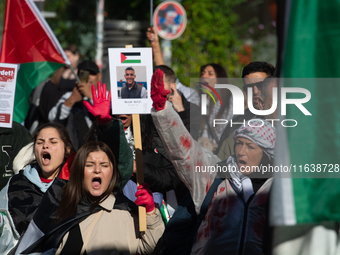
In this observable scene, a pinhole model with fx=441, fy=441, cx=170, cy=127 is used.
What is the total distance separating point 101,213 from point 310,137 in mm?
1524

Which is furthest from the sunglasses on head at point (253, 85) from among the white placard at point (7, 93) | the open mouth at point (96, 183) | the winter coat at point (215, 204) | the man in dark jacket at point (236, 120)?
the white placard at point (7, 93)

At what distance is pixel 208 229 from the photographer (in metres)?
2.56

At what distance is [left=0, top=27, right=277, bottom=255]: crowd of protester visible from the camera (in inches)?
99.2

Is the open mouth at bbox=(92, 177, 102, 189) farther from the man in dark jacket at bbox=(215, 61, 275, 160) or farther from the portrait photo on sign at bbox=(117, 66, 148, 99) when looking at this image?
the man in dark jacket at bbox=(215, 61, 275, 160)

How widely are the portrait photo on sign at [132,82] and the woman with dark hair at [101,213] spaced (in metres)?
0.41

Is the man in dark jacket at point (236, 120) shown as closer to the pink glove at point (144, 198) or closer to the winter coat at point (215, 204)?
the winter coat at point (215, 204)

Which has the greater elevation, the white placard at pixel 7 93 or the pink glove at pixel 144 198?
the white placard at pixel 7 93

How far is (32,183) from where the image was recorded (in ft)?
10.8

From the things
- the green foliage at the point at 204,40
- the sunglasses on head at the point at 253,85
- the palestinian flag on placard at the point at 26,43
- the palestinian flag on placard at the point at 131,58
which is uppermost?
the green foliage at the point at 204,40

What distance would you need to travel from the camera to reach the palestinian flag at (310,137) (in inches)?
77.4

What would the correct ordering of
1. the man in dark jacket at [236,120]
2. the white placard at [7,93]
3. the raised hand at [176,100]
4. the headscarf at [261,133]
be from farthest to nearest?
1. the raised hand at [176,100]
2. the white placard at [7,93]
3. the man in dark jacket at [236,120]
4. the headscarf at [261,133]

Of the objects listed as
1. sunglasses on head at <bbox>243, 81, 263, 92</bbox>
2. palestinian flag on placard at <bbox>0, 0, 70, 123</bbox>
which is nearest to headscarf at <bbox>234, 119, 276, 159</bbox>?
A: sunglasses on head at <bbox>243, 81, 263, 92</bbox>

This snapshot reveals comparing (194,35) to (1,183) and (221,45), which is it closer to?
(221,45)

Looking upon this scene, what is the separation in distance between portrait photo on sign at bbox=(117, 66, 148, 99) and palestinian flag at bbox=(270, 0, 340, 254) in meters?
1.27
